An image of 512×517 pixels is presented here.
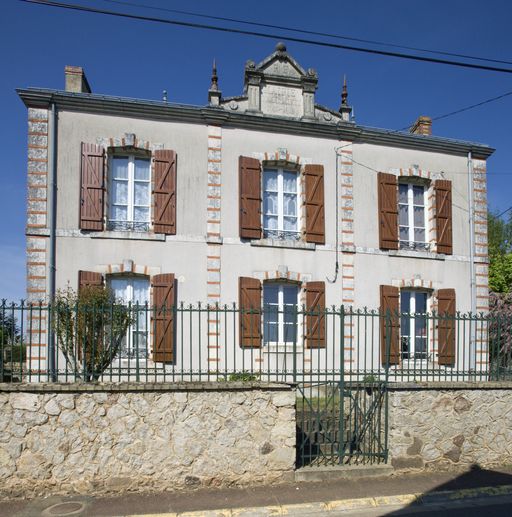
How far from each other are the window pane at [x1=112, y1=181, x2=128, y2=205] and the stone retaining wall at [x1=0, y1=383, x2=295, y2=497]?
23.0 ft

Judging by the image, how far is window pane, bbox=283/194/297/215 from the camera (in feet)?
43.4

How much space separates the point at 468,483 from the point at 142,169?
390 inches

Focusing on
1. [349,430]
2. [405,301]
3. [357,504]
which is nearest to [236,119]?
[405,301]

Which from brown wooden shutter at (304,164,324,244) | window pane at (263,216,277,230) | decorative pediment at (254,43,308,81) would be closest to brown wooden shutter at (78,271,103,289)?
window pane at (263,216,277,230)

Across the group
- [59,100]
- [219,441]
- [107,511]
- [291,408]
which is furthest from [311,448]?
[59,100]

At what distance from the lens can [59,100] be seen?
1175 centimetres

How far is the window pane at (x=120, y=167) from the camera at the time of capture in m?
12.3

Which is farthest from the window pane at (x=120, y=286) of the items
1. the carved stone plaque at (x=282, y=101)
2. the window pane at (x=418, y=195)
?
the window pane at (x=418, y=195)

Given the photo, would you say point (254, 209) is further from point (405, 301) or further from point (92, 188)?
point (405, 301)

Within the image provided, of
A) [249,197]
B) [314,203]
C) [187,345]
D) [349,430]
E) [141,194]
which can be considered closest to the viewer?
[349,430]

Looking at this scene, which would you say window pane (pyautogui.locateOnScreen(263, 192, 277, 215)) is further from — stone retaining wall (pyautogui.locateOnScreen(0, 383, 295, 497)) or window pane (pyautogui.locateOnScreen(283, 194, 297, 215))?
stone retaining wall (pyautogui.locateOnScreen(0, 383, 295, 497))

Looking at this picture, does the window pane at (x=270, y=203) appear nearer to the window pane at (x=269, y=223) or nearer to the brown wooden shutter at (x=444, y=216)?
the window pane at (x=269, y=223)

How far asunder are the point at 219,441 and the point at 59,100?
30.8ft

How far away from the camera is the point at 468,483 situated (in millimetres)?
6602
